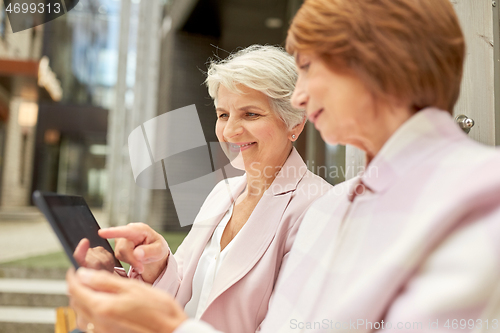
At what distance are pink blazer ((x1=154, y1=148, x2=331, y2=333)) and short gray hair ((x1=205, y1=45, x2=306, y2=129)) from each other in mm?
142

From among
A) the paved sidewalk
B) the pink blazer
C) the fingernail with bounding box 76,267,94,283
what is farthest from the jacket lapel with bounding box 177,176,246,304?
the paved sidewalk

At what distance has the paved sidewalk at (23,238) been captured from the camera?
4422mm

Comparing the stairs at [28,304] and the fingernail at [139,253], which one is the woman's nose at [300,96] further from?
the stairs at [28,304]

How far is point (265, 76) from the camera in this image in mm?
1095

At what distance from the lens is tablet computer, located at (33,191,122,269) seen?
22.6 inches

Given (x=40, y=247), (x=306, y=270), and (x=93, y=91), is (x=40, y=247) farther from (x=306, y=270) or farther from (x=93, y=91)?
(x=93, y=91)

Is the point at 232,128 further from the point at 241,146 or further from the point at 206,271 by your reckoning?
the point at 206,271

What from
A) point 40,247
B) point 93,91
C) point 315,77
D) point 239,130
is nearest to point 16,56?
point 93,91

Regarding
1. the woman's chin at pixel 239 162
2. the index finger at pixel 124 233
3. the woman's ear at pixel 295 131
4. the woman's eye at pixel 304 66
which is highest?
the woman's eye at pixel 304 66

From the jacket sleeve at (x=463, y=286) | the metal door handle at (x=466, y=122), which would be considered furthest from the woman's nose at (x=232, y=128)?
the jacket sleeve at (x=463, y=286)

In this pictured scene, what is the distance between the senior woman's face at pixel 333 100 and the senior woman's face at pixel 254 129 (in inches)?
20.1

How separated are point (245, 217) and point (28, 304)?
3096mm

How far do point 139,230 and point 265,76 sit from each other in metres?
0.56

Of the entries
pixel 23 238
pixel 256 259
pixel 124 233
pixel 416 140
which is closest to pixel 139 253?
pixel 124 233
